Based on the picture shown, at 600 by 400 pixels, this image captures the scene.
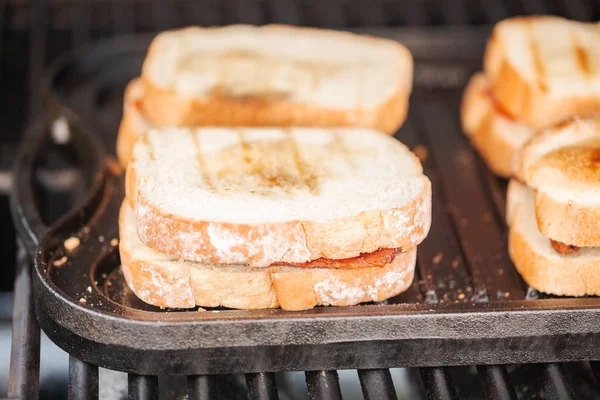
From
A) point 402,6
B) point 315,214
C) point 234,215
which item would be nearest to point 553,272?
point 315,214

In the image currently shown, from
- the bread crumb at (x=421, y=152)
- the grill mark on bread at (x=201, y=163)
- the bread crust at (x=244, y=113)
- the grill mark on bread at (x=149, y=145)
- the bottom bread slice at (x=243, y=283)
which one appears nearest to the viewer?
the bottom bread slice at (x=243, y=283)

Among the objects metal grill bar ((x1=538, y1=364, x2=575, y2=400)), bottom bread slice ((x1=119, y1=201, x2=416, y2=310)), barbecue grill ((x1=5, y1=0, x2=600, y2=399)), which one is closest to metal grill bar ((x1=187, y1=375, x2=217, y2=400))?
barbecue grill ((x1=5, y1=0, x2=600, y2=399))

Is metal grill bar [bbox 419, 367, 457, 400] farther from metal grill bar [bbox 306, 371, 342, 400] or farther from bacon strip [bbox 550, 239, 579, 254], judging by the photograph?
bacon strip [bbox 550, 239, 579, 254]

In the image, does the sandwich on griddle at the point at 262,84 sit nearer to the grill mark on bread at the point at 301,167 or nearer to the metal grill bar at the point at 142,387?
the grill mark on bread at the point at 301,167

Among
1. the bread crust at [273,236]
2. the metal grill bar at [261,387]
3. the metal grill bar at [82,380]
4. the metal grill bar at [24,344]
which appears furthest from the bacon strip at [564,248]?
the metal grill bar at [24,344]

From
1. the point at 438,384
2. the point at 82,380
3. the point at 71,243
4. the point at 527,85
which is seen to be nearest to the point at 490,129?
the point at 527,85

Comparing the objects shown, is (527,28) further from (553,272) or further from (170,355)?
(170,355)
